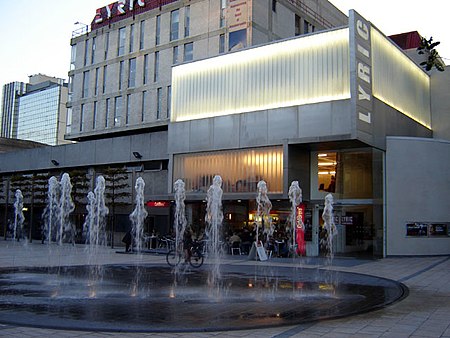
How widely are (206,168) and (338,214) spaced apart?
8669 millimetres

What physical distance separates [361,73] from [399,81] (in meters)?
6.54

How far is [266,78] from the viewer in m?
29.0

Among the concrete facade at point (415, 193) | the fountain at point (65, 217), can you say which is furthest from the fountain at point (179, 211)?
the concrete facade at point (415, 193)

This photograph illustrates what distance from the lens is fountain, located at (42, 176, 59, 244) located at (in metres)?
42.8

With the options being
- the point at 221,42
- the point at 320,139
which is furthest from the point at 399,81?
the point at 221,42

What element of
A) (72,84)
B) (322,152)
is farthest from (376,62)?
(72,84)

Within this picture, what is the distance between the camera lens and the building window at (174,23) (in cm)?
4459

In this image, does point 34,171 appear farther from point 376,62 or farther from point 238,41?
point 376,62

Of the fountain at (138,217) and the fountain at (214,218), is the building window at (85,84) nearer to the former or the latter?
the fountain at (138,217)

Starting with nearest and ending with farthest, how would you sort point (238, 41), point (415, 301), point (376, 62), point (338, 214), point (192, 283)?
point (415, 301), point (192, 283), point (376, 62), point (338, 214), point (238, 41)

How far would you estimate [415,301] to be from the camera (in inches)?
476

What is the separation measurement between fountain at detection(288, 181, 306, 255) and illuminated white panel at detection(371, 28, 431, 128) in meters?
7.03

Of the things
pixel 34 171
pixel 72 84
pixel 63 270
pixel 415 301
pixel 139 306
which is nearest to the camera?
pixel 139 306

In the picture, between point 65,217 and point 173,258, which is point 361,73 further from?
point 65,217
